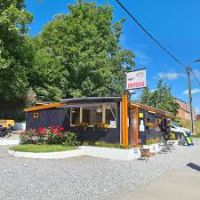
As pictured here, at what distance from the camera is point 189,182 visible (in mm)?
9602

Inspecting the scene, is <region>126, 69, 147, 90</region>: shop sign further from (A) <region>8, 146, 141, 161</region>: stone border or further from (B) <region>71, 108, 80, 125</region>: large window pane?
(B) <region>71, 108, 80, 125</region>: large window pane

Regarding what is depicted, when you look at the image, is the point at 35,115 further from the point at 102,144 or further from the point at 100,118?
the point at 102,144

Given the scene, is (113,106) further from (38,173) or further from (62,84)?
(62,84)

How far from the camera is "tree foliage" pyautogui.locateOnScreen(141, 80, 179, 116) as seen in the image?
149ft

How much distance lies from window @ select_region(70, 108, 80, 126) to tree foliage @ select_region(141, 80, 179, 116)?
28.4m

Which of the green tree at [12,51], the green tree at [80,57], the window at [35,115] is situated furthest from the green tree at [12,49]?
the window at [35,115]

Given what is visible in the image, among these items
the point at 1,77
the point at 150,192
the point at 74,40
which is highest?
the point at 74,40

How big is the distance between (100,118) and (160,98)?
30.5 metres

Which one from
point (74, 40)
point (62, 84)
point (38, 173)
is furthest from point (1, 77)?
point (38, 173)

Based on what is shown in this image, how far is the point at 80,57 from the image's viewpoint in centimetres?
3353

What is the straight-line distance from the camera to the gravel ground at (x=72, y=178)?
25.5 ft

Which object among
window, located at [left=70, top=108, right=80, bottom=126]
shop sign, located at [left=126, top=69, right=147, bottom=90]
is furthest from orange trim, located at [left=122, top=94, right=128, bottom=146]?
window, located at [left=70, top=108, right=80, bottom=126]

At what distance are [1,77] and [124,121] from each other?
1609cm

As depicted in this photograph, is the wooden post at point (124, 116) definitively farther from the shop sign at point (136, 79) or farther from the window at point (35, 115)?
the window at point (35, 115)
